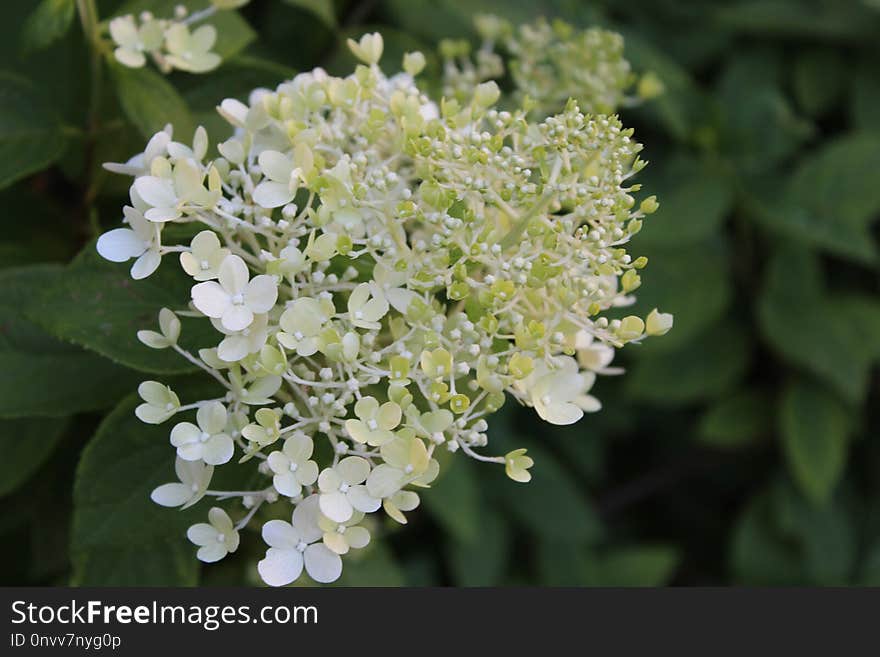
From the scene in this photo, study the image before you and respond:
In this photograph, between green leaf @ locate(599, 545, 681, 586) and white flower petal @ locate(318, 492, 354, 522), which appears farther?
green leaf @ locate(599, 545, 681, 586)

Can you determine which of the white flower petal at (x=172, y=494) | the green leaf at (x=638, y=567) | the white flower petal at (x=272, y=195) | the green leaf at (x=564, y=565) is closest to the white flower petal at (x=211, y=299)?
the white flower petal at (x=272, y=195)

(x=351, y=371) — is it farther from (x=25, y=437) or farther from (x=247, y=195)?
(x=25, y=437)

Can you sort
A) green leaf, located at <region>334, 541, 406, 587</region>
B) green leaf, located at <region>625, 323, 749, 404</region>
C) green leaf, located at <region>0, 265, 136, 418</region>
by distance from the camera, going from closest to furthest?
green leaf, located at <region>0, 265, 136, 418</region>
green leaf, located at <region>334, 541, 406, 587</region>
green leaf, located at <region>625, 323, 749, 404</region>

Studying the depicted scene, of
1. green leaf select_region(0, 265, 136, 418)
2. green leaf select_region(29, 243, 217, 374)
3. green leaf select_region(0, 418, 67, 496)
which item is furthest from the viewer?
green leaf select_region(0, 418, 67, 496)

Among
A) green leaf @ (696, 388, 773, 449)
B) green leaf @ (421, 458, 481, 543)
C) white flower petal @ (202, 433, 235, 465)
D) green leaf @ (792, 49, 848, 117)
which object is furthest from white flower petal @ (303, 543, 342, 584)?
green leaf @ (792, 49, 848, 117)

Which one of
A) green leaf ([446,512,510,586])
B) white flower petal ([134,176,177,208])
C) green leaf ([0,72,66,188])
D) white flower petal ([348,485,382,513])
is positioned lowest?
green leaf ([446,512,510,586])

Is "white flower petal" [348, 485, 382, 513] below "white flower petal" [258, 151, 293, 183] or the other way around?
below

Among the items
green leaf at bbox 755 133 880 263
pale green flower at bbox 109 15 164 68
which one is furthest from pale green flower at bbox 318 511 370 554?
green leaf at bbox 755 133 880 263

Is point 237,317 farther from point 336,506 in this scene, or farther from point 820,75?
point 820,75

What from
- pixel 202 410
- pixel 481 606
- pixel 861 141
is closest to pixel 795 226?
pixel 861 141

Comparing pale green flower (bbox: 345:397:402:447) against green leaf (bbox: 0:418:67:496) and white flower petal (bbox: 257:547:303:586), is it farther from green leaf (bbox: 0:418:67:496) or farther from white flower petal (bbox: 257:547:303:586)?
green leaf (bbox: 0:418:67:496)
